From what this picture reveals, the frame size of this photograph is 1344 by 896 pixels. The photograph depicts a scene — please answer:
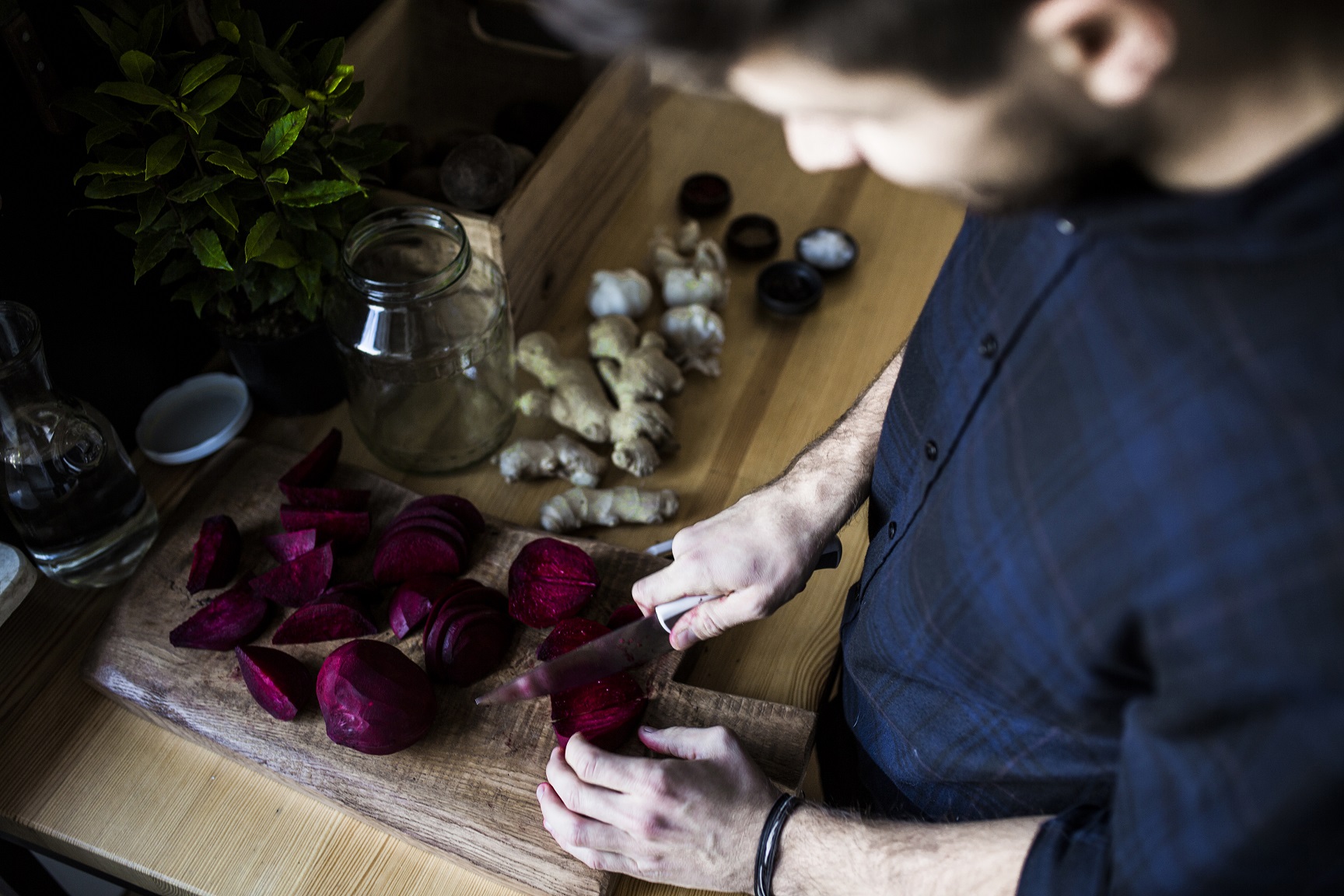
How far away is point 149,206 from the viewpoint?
1020mm

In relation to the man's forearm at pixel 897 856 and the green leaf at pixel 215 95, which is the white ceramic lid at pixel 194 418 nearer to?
the green leaf at pixel 215 95

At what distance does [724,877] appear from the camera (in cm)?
87

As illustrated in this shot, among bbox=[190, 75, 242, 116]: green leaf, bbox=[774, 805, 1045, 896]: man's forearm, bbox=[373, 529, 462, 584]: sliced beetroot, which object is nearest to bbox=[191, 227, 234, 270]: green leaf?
bbox=[190, 75, 242, 116]: green leaf

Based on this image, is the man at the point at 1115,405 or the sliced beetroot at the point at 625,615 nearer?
the man at the point at 1115,405

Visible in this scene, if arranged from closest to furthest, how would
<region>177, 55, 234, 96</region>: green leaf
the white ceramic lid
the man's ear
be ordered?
the man's ear
<region>177, 55, 234, 96</region>: green leaf
the white ceramic lid

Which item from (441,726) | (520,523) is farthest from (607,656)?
(520,523)

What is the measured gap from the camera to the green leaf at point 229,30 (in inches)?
39.8

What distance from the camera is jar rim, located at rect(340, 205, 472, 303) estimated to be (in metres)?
1.12

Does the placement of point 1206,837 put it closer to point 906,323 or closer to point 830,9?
point 830,9

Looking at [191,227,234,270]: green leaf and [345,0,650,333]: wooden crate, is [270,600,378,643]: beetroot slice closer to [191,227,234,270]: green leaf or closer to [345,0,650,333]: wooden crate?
[191,227,234,270]: green leaf

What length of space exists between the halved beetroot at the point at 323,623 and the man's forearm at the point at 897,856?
52cm

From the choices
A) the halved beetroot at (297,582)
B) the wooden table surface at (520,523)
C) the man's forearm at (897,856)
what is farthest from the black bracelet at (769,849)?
the halved beetroot at (297,582)

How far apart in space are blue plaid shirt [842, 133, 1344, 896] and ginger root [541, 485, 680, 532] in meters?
0.46

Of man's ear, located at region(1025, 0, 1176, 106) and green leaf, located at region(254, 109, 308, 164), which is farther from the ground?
man's ear, located at region(1025, 0, 1176, 106)
